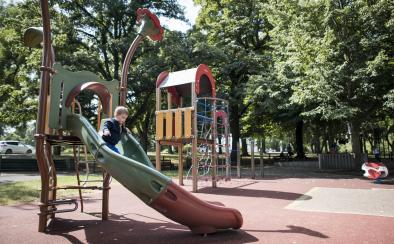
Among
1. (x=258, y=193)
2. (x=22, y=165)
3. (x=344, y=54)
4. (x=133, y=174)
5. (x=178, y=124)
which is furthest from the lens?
(x=22, y=165)

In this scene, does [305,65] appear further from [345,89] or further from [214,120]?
[214,120]

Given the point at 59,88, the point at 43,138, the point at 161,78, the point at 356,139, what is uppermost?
the point at 161,78

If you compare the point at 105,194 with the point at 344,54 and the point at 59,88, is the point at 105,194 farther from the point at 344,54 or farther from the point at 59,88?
the point at 344,54

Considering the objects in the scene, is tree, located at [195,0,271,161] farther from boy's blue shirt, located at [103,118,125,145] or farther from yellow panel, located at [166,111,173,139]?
boy's blue shirt, located at [103,118,125,145]

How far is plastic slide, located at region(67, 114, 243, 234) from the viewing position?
4555 mm

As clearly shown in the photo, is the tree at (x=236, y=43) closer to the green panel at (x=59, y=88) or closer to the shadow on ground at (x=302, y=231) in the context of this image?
the green panel at (x=59, y=88)

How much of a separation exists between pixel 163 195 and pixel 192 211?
0.47 m

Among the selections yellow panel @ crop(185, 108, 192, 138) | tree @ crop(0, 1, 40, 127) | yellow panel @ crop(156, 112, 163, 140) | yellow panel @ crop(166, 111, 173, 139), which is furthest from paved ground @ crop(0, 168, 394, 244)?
tree @ crop(0, 1, 40, 127)

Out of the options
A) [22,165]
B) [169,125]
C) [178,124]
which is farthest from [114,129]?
[22,165]

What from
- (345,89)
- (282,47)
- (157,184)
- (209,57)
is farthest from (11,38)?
(157,184)

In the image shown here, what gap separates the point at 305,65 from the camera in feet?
53.6

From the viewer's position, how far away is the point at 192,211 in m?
4.73

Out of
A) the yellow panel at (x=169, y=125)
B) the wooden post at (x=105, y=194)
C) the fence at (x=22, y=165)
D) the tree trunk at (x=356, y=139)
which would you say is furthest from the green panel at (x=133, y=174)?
the fence at (x=22, y=165)

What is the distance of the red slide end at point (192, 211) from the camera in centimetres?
463
